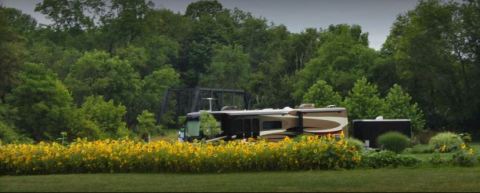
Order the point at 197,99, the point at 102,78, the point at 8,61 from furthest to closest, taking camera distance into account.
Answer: the point at 102,78 → the point at 197,99 → the point at 8,61

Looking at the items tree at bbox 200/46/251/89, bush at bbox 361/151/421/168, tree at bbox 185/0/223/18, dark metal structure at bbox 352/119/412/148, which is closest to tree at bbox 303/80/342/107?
dark metal structure at bbox 352/119/412/148

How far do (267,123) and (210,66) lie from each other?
46069 mm

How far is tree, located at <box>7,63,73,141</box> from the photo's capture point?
48.0m

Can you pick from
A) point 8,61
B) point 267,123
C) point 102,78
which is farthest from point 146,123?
point 267,123

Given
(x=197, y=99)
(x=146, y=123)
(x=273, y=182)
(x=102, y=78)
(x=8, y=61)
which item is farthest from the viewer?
(x=102, y=78)

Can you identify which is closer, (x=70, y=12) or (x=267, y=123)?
(x=267, y=123)

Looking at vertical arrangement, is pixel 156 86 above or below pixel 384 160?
above

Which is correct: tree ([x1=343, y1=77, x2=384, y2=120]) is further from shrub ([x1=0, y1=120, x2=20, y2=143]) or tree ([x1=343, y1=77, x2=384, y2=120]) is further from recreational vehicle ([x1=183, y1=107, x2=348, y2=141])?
shrub ([x1=0, y1=120, x2=20, y2=143])

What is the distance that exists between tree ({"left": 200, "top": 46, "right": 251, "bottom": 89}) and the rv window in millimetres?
41538

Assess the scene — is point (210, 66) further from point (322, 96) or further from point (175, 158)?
point (175, 158)

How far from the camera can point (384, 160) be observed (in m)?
18.6

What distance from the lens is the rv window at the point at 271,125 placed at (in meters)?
36.8

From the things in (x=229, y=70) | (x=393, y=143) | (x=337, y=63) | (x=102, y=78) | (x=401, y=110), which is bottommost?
(x=393, y=143)

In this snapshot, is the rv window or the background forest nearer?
the rv window
